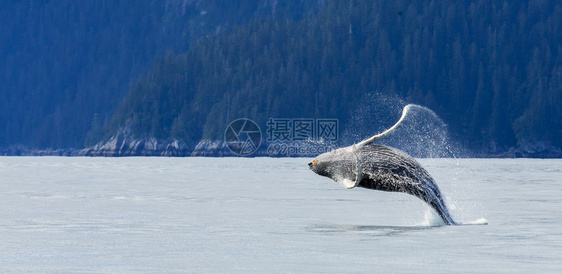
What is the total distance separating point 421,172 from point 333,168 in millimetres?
2390

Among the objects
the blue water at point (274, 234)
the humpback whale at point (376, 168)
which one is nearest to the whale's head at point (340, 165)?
the humpback whale at point (376, 168)

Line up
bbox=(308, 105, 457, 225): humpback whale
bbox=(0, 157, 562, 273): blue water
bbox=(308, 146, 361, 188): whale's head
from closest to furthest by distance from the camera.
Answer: bbox=(0, 157, 562, 273): blue water
bbox=(308, 105, 457, 225): humpback whale
bbox=(308, 146, 361, 188): whale's head

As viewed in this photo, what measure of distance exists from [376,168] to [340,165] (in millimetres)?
1003

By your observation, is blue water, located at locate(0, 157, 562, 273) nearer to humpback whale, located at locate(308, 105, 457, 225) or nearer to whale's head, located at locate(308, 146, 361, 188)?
humpback whale, located at locate(308, 105, 457, 225)

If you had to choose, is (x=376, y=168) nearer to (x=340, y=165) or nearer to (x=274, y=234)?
(x=340, y=165)

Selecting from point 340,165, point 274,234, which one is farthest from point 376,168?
point 274,234

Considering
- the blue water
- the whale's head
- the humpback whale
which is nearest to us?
the blue water

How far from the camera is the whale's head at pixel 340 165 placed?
76.0ft

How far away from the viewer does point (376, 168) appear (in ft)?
75.5

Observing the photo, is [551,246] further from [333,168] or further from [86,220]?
[86,220]

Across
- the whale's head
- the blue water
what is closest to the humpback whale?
the whale's head

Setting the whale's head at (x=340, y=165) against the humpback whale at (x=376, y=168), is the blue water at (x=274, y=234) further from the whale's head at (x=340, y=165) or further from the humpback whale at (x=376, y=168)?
the whale's head at (x=340, y=165)

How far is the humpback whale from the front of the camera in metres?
23.0

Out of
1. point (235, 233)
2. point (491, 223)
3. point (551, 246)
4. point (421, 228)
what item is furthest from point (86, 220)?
point (551, 246)
